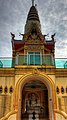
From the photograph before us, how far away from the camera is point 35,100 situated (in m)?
21.8

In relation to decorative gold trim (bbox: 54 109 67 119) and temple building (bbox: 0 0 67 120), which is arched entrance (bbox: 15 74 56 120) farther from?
decorative gold trim (bbox: 54 109 67 119)

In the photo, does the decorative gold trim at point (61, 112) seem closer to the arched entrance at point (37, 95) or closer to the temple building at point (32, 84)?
the temple building at point (32, 84)

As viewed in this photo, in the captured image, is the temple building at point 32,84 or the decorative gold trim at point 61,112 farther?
the temple building at point 32,84

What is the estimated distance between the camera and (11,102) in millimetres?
14438

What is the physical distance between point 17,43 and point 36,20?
5075mm

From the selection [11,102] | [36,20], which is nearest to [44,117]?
[11,102]

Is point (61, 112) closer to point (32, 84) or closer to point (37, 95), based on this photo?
point (32, 84)

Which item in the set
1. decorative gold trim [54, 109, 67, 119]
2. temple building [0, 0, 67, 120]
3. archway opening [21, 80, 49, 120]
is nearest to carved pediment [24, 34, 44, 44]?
temple building [0, 0, 67, 120]

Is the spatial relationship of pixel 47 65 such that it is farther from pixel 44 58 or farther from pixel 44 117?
pixel 44 117

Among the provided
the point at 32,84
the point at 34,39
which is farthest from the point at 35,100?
the point at 34,39

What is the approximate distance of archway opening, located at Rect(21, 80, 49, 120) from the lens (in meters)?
17.1

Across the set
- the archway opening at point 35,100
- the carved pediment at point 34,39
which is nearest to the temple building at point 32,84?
the archway opening at point 35,100

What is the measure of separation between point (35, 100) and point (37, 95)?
1889 mm

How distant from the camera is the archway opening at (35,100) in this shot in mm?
17066
